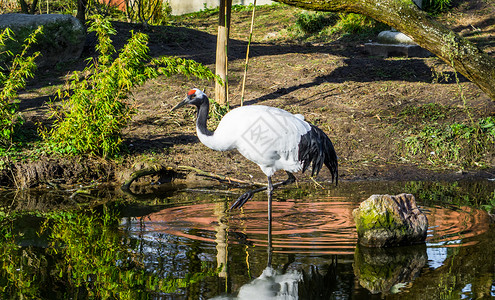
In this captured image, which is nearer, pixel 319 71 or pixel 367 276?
pixel 367 276

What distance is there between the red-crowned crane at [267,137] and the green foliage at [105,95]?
1.35 m

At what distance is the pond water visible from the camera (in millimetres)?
4281

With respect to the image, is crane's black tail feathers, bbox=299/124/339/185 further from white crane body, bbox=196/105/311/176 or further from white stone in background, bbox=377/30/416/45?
white stone in background, bbox=377/30/416/45

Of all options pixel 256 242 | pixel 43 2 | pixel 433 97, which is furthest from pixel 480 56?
pixel 43 2

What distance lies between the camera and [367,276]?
4523 millimetres

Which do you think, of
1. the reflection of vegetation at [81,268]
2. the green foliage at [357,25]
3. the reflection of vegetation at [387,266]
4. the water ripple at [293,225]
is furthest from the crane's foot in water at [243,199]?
the green foliage at [357,25]

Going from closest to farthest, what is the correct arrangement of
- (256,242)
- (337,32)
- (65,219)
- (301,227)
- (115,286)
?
(115,286) < (256,242) < (301,227) < (65,219) < (337,32)

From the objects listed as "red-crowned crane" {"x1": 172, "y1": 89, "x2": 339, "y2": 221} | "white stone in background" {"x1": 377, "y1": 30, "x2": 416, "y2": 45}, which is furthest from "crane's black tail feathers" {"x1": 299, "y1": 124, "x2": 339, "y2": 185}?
"white stone in background" {"x1": 377, "y1": 30, "x2": 416, "y2": 45}

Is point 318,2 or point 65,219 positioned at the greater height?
point 318,2

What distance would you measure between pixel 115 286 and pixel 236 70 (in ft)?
24.5

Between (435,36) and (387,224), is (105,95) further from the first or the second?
(435,36)

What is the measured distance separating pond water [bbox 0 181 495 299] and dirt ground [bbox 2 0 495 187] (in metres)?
1.08

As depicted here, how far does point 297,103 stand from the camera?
32.7 ft

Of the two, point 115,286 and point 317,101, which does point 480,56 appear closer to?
point 317,101
